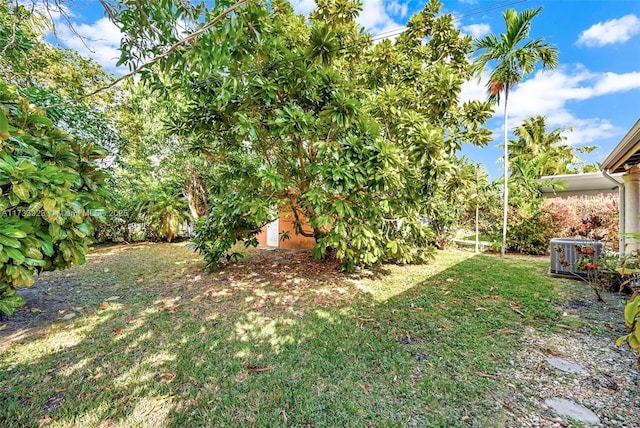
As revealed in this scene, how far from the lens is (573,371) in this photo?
250 cm

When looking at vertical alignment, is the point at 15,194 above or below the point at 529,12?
below

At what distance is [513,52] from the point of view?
7.82 metres

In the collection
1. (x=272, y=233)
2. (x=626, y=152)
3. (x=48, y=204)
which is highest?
(x=626, y=152)

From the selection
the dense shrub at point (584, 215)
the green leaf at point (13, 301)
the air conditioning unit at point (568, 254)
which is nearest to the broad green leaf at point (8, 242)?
the green leaf at point (13, 301)

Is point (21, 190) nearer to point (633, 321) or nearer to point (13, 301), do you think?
point (13, 301)

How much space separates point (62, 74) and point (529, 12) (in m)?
13.1

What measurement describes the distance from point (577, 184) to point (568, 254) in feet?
26.2

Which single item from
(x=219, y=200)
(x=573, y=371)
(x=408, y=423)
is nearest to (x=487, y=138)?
(x=573, y=371)

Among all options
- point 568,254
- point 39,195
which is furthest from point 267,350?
point 568,254

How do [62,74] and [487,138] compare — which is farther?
[62,74]

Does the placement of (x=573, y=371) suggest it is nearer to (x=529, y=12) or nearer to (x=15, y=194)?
(x=15, y=194)

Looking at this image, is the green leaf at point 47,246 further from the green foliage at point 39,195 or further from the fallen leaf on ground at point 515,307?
the fallen leaf on ground at point 515,307

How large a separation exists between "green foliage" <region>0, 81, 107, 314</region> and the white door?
27.1 ft

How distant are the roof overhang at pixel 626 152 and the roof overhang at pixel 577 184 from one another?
608 centimetres
